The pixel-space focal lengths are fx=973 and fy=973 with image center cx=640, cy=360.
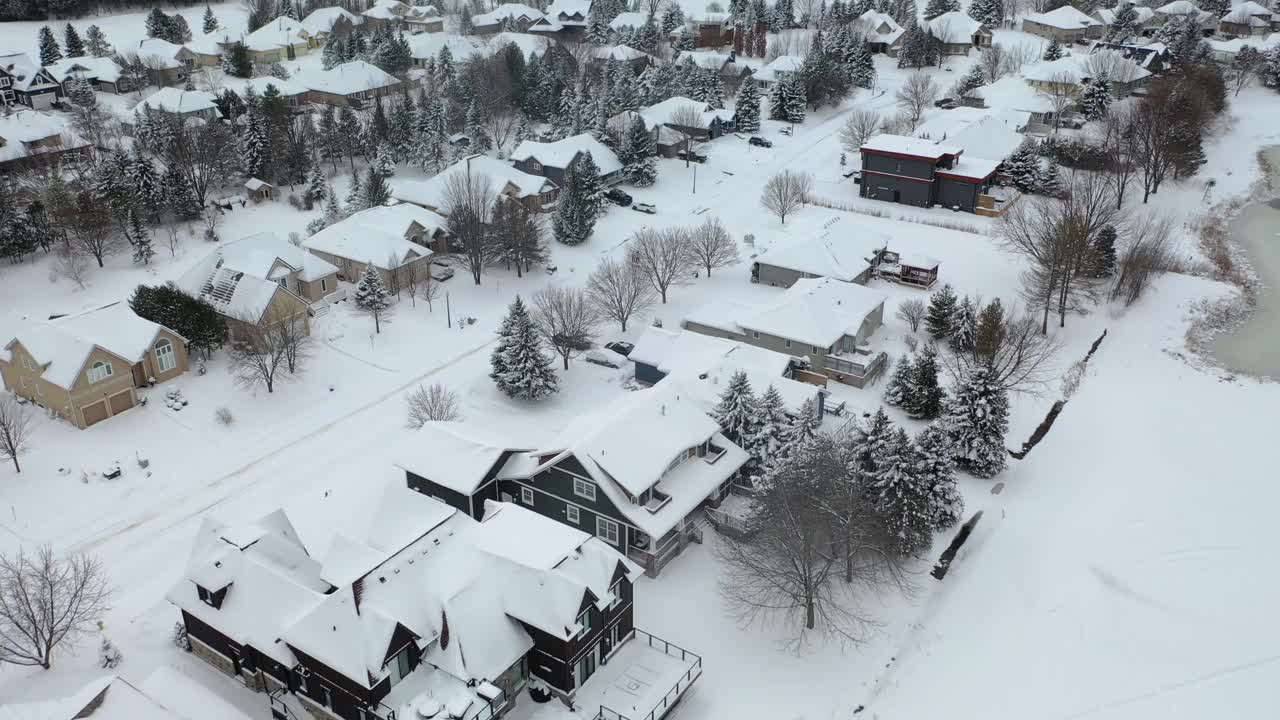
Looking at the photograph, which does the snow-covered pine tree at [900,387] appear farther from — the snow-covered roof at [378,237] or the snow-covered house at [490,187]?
the snow-covered house at [490,187]

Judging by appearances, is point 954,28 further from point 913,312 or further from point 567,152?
point 913,312

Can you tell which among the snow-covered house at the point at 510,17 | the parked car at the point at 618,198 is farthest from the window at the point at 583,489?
the snow-covered house at the point at 510,17

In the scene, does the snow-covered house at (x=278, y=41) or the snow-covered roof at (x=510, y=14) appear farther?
the snow-covered roof at (x=510, y=14)

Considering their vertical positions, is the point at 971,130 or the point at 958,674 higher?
the point at 971,130

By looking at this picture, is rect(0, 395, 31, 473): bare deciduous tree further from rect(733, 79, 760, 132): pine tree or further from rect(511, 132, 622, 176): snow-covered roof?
rect(733, 79, 760, 132): pine tree

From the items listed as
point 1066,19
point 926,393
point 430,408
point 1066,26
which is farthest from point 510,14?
point 926,393

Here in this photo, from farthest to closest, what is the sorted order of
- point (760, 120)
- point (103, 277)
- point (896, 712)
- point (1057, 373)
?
point (760, 120)
point (103, 277)
point (1057, 373)
point (896, 712)

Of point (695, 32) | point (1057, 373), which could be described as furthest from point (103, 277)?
point (695, 32)

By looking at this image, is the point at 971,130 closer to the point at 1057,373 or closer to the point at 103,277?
the point at 1057,373
